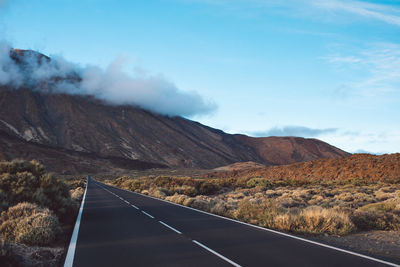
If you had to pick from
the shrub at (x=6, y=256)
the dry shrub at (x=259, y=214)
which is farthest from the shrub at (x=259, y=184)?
the shrub at (x=6, y=256)

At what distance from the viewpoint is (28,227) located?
8.78 m

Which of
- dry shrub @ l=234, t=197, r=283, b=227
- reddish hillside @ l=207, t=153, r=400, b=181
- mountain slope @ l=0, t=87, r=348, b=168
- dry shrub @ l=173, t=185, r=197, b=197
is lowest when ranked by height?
dry shrub @ l=173, t=185, r=197, b=197

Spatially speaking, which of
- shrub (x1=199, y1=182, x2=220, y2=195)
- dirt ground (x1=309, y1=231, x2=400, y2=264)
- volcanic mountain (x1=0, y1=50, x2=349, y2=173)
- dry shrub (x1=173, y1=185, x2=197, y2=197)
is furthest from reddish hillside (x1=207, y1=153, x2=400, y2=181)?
volcanic mountain (x1=0, y1=50, x2=349, y2=173)

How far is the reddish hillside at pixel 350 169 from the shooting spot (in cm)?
4137

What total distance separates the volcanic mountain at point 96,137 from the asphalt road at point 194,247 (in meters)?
106

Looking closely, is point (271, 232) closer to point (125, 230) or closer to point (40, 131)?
point (125, 230)

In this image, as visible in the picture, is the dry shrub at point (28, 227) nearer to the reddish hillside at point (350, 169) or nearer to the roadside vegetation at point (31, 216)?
the roadside vegetation at point (31, 216)

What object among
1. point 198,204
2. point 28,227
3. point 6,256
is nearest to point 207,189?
point 198,204

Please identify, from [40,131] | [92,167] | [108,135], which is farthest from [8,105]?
[92,167]

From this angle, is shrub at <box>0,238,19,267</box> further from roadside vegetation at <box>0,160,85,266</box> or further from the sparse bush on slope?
the sparse bush on slope

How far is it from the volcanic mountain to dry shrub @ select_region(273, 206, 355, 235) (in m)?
108

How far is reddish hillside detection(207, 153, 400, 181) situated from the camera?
41366mm

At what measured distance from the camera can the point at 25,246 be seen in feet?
25.9

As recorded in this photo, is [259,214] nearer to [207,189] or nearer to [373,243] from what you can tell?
[373,243]
